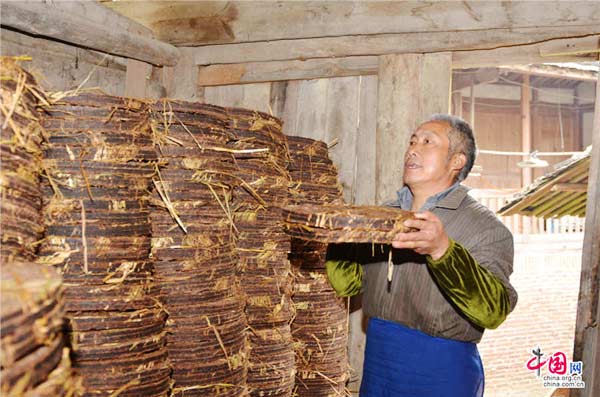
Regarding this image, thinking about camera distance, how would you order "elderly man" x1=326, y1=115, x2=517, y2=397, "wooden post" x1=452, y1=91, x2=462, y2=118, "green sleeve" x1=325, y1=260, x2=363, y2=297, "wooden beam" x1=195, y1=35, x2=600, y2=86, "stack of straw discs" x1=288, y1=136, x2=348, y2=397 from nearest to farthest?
"elderly man" x1=326, y1=115, x2=517, y2=397
"green sleeve" x1=325, y1=260, x2=363, y2=297
"wooden beam" x1=195, y1=35, x2=600, y2=86
"stack of straw discs" x1=288, y1=136, x2=348, y2=397
"wooden post" x1=452, y1=91, x2=462, y2=118

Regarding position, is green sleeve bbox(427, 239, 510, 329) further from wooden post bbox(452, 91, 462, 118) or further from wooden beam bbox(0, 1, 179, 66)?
wooden post bbox(452, 91, 462, 118)

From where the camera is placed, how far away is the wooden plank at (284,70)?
13.4 ft

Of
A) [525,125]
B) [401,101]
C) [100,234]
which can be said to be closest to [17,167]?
[100,234]

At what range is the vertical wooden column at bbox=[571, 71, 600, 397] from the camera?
11.8 feet

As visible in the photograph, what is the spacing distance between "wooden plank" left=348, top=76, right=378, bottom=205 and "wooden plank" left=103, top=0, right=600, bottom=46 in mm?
381

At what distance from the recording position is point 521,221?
41.1 ft

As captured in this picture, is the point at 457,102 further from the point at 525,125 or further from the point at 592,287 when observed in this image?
the point at 592,287

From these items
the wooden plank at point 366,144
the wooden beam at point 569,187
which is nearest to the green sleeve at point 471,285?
the wooden plank at point 366,144

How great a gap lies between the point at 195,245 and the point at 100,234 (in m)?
0.47

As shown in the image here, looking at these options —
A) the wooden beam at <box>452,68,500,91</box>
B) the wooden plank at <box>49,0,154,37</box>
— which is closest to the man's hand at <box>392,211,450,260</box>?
the wooden plank at <box>49,0,154,37</box>

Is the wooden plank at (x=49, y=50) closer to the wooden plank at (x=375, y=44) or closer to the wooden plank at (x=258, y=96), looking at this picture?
the wooden plank at (x=375, y=44)

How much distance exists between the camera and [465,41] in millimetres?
3752

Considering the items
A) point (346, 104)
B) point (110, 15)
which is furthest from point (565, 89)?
point (110, 15)

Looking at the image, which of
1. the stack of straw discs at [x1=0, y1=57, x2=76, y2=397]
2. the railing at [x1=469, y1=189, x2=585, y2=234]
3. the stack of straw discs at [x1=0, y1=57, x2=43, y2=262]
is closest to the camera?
the stack of straw discs at [x1=0, y1=57, x2=76, y2=397]
